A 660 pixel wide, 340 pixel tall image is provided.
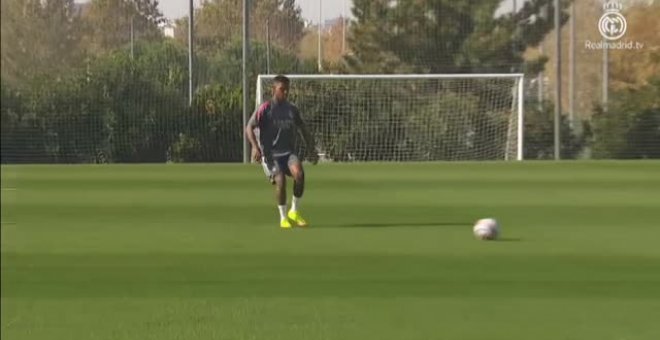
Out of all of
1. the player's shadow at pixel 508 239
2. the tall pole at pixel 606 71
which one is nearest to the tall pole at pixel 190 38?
the tall pole at pixel 606 71

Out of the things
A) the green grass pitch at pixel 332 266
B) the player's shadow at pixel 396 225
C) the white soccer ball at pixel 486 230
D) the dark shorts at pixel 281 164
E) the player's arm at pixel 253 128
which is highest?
the player's arm at pixel 253 128

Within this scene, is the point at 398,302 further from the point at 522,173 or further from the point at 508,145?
the point at 508,145

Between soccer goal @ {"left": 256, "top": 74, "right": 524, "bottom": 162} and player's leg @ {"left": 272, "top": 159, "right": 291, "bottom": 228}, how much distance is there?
743 inches

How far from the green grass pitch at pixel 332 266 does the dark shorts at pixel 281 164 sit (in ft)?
2.14

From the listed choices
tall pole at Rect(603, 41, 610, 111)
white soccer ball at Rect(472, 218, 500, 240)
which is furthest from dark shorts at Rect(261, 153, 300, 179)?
tall pole at Rect(603, 41, 610, 111)

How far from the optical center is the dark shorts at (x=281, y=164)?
12406 mm

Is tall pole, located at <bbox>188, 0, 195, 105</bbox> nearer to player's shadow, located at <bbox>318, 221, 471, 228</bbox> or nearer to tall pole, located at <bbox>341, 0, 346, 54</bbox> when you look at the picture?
tall pole, located at <bbox>341, 0, 346, 54</bbox>

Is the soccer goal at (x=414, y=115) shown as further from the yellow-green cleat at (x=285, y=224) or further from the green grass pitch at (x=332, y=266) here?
the yellow-green cleat at (x=285, y=224)

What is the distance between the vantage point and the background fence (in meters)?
31.9

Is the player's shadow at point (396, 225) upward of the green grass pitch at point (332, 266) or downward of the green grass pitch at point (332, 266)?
downward

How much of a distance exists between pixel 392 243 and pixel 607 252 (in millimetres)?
2092

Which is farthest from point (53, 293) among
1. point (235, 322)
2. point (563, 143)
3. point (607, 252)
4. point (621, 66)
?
point (621, 66)

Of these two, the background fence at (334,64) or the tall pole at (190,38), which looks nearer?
the background fence at (334,64)

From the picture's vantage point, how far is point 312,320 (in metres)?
6.36
